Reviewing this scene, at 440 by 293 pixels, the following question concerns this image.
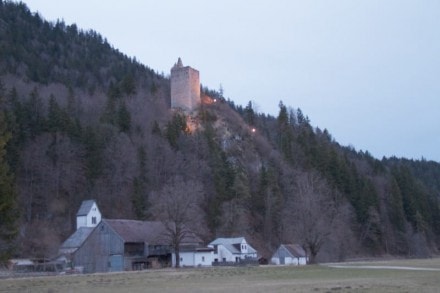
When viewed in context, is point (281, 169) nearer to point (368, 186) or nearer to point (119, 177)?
point (368, 186)

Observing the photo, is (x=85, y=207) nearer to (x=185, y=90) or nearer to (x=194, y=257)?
(x=194, y=257)

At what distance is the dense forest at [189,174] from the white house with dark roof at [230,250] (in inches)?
193

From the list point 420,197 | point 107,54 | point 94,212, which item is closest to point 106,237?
point 94,212

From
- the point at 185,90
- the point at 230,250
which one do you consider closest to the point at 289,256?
the point at 230,250

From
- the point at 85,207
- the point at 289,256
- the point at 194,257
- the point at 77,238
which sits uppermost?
the point at 85,207

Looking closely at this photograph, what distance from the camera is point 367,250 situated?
115m

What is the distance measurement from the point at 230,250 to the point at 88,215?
827 inches

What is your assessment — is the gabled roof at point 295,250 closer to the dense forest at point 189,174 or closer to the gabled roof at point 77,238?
the dense forest at point 189,174

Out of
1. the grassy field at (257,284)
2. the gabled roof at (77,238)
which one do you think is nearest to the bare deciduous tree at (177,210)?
the gabled roof at (77,238)

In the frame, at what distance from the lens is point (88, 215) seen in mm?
84812

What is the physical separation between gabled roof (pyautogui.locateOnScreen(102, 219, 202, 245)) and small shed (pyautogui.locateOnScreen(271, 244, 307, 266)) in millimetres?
14476

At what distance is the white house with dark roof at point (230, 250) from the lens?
85.4m

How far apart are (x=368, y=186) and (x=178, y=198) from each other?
6292 cm

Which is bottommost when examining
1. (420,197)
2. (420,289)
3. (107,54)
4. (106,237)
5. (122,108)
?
(420,289)
